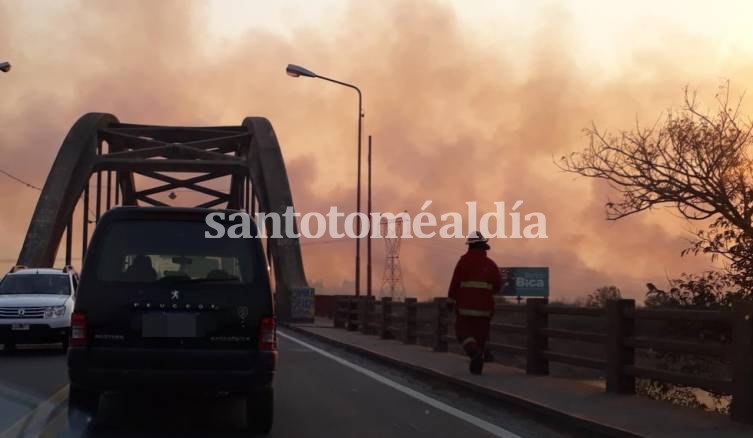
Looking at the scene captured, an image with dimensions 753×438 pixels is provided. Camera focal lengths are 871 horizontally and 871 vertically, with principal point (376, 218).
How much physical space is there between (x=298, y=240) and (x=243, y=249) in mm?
31679

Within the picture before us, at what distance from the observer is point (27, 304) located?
646 inches

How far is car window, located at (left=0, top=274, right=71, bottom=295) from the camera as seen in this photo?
17688 millimetres

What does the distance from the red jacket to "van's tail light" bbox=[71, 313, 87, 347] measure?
18.8 feet

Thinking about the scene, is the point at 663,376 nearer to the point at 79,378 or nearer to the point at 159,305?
the point at 159,305

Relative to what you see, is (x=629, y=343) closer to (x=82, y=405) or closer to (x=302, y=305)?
(x=82, y=405)

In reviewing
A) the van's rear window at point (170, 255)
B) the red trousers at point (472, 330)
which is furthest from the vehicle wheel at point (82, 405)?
the red trousers at point (472, 330)

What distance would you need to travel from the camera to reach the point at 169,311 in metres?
7.68

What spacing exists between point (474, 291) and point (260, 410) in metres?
4.54

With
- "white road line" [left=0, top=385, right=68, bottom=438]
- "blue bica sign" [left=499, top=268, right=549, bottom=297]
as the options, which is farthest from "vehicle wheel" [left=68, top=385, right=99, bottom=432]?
"blue bica sign" [left=499, top=268, right=549, bottom=297]

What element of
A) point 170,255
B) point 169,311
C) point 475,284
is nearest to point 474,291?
point 475,284

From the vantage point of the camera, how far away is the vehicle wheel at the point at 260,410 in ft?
26.5

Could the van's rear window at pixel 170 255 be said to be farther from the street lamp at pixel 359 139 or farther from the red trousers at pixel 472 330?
the street lamp at pixel 359 139

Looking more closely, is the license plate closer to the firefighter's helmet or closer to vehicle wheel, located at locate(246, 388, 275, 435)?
vehicle wheel, located at locate(246, 388, 275, 435)

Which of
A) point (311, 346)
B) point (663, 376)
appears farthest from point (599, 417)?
point (311, 346)
